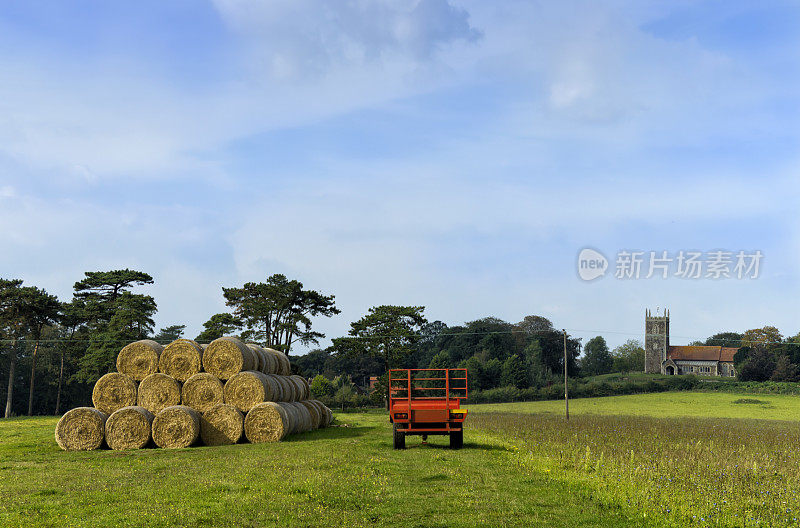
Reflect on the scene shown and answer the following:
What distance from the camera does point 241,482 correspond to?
12.5m

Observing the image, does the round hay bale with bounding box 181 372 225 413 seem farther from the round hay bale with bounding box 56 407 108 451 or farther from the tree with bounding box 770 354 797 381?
the tree with bounding box 770 354 797 381

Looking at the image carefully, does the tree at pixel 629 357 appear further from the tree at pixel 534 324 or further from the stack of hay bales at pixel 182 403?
the stack of hay bales at pixel 182 403

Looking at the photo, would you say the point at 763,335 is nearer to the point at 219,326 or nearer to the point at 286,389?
the point at 219,326

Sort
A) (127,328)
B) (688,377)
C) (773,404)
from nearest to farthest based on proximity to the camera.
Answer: (127,328)
(773,404)
(688,377)

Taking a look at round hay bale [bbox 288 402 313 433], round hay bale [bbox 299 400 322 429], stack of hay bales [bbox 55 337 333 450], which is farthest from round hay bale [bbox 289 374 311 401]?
stack of hay bales [bbox 55 337 333 450]

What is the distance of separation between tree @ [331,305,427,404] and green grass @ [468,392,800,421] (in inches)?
308

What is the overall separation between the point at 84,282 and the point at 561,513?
2458 inches

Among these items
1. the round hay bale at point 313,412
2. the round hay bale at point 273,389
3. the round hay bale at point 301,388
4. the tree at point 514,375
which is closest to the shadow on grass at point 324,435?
the round hay bale at point 313,412

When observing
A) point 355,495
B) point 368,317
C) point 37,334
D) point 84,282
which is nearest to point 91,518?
point 355,495

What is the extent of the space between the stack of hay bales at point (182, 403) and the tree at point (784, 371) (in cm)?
8615

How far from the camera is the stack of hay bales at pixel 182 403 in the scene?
20.1 metres

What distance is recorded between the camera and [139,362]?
→ 73.7 ft

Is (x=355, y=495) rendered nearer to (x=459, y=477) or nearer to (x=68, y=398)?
(x=459, y=477)

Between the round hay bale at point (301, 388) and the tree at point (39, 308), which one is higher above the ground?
the tree at point (39, 308)
